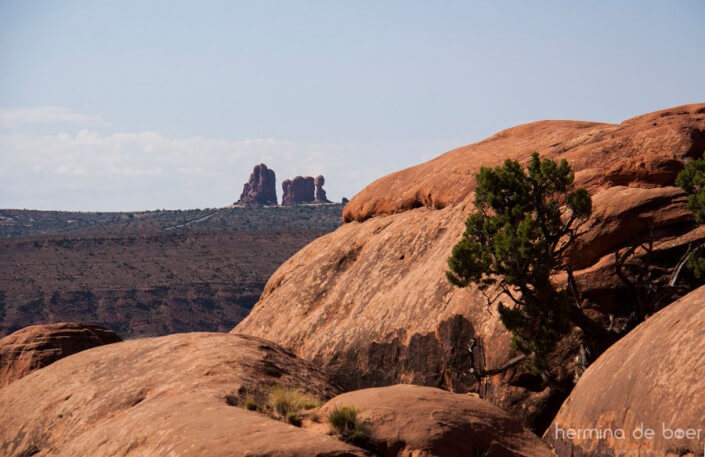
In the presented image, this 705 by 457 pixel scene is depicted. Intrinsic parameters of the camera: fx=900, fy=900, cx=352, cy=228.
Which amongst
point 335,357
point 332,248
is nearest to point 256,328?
point 332,248

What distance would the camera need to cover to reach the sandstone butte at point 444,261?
1534 cm

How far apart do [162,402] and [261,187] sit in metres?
153

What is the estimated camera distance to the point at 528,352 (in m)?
14.8

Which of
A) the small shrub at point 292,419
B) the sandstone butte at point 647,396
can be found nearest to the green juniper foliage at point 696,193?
the sandstone butte at point 647,396

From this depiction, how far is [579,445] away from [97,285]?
2793 inches

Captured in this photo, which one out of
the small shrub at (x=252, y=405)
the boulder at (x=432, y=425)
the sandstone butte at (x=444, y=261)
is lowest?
the boulder at (x=432, y=425)

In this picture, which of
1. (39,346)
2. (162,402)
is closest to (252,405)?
(162,402)

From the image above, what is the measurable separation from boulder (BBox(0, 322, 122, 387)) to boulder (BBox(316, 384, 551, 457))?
32.7 ft

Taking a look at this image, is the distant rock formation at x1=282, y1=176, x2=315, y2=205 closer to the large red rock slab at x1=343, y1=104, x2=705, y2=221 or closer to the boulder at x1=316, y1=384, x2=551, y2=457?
the large red rock slab at x1=343, y1=104, x2=705, y2=221

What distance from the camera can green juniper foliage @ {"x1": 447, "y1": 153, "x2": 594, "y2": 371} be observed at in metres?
14.6

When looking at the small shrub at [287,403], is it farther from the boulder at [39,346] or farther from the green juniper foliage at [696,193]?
the boulder at [39,346]

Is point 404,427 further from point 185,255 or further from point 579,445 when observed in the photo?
point 185,255

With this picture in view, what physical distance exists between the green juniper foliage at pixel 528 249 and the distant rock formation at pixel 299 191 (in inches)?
5941

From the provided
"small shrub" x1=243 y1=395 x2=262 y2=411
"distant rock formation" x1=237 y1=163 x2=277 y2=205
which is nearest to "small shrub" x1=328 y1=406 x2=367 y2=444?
"small shrub" x1=243 y1=395 x2=262 y2=411
